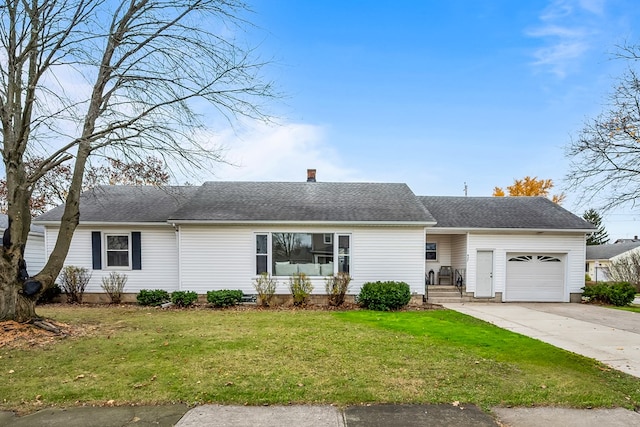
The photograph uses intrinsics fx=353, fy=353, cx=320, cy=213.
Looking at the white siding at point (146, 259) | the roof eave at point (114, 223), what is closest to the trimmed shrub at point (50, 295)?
the white siding at point (146, 259)

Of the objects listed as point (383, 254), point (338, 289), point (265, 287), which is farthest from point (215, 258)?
point (383, 254)

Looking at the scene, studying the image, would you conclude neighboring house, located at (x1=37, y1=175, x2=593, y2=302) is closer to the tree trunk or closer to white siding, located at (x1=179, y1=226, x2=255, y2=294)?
white siding, located at (x1=179, y1=226, x2=255, y2=294)

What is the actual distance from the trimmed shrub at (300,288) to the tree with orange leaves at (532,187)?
28239 mm

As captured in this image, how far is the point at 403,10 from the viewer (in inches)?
463

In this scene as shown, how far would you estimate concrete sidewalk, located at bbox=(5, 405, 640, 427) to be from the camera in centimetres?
348

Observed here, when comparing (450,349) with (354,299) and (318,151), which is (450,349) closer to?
(354,299)

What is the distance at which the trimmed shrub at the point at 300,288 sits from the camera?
39.5 feet

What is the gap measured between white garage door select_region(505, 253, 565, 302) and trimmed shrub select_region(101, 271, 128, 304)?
1512cm

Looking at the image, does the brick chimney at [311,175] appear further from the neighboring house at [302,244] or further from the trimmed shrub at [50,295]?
the trimmed shrub at [50,295]

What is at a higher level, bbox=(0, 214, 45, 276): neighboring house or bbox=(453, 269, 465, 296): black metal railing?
bbox=(0, 214, 45, 276): neighboring house

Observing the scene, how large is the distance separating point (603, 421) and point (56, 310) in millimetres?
13220

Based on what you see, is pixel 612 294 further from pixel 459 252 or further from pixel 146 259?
pixel 146 259

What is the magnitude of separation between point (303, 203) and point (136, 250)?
20.9ft

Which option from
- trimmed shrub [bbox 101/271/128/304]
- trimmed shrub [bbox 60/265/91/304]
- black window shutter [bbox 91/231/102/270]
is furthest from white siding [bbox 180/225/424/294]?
trimmed shrub [bbox 60/265/91/304]
